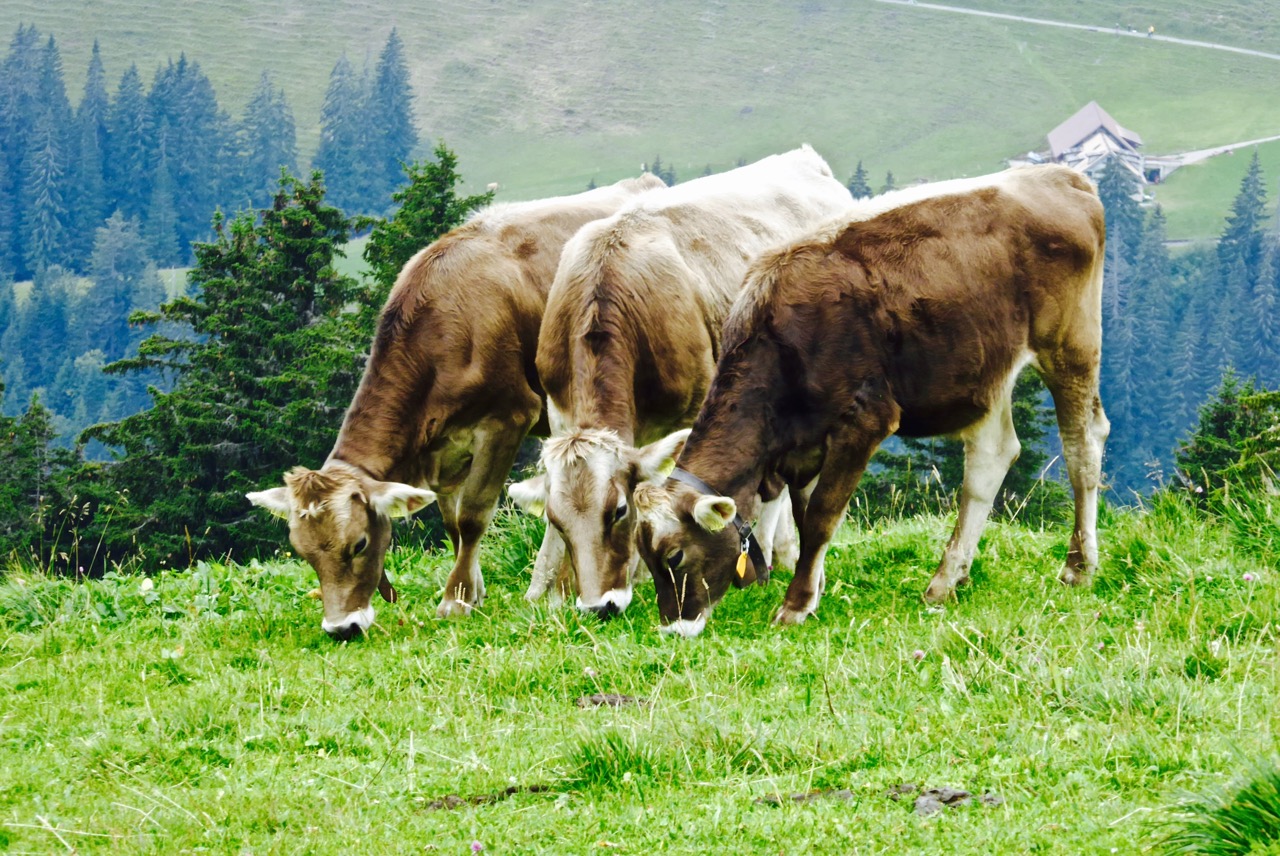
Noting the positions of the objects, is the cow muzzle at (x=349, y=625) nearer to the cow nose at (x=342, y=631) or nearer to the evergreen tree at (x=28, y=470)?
the cow nose at (x=342, y=631)

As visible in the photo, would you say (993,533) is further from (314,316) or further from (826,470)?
(314,316)

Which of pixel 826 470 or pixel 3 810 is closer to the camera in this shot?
pixel 3 810

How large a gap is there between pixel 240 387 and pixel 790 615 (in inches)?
1833

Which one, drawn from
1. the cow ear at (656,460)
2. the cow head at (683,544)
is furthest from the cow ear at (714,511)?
the cow ear at (656,460)

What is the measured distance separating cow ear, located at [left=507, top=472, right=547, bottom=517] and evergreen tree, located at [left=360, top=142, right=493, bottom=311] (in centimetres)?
4256

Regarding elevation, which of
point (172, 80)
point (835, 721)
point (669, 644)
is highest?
point (835, 721)

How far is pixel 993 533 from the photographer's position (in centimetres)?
1041

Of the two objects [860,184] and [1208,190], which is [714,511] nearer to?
[860,184]

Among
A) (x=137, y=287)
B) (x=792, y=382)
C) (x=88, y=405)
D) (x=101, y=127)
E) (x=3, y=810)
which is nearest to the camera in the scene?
(x=3, y=810)

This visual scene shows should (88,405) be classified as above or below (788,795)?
below

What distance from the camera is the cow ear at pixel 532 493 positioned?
893cm

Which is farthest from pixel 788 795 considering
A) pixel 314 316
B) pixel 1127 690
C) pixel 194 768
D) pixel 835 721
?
pixel 314 316

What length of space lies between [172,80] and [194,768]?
673ft

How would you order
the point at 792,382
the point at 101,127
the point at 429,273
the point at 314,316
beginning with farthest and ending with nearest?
the point at 101,127
the point at 314,316
the point at 429,273
the point at 792,382
